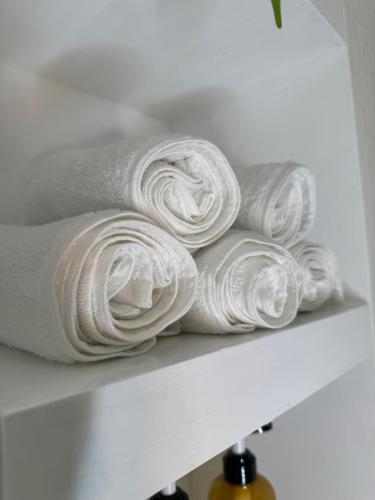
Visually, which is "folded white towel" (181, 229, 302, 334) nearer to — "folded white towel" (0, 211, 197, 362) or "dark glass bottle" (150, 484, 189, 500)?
"folded white towel" (0, 211, 197, 362)

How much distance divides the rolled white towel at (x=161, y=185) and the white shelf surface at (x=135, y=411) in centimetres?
10

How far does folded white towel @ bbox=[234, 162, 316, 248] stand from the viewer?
17.6 inches

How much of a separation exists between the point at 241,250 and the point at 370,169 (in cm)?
29

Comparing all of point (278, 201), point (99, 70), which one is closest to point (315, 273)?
point (278, 201)

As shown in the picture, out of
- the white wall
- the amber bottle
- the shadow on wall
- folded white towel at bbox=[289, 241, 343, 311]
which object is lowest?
the amber bottle

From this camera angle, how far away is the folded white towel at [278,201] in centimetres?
45

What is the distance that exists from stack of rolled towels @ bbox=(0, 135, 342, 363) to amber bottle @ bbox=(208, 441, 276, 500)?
0.19 metres

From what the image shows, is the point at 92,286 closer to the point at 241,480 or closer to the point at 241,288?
the point at 241,288

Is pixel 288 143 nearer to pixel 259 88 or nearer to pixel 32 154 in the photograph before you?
pixel 259 88

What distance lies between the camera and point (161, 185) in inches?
13.9

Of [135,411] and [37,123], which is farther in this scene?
[37,123]

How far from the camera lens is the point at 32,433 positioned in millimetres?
182

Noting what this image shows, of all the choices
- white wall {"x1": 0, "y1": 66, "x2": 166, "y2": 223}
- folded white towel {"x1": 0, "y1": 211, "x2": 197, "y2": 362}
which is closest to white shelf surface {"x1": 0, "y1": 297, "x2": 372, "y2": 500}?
folded white towel {"x1": 0, "y1": 211, "x2": 197, "y2": 362}

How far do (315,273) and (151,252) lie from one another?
0.82 feet
